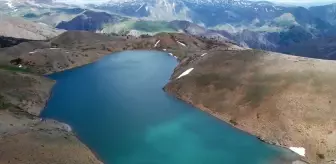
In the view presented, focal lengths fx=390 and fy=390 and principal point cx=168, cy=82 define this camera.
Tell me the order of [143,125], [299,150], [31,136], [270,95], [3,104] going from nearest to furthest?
[31,136], [299,150], [143,125], [270,95], [3,104]

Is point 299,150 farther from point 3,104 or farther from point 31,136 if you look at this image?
point 3,104

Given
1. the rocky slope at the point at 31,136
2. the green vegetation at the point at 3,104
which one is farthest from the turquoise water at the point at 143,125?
the green vegetation at the point at 3,104

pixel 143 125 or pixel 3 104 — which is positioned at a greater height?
pixel 3 104

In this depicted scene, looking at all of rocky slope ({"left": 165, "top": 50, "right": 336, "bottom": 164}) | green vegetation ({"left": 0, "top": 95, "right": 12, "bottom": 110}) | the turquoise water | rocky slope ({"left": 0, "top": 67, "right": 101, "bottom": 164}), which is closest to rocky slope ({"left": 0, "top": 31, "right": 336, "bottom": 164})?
rocky slope ({"left": 165, "top": 50, "right": 336, "bottom": 164})

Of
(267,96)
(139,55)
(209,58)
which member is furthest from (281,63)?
(139,55)

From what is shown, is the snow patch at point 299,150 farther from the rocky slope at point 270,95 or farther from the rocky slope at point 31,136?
the rocky slope at point 31,136

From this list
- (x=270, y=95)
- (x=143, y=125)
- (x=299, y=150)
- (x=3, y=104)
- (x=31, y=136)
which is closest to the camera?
(x=31, y=136)

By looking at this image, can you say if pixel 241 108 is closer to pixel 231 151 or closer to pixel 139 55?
pixel 231 151

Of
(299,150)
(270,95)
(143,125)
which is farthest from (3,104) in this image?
(299,150)
